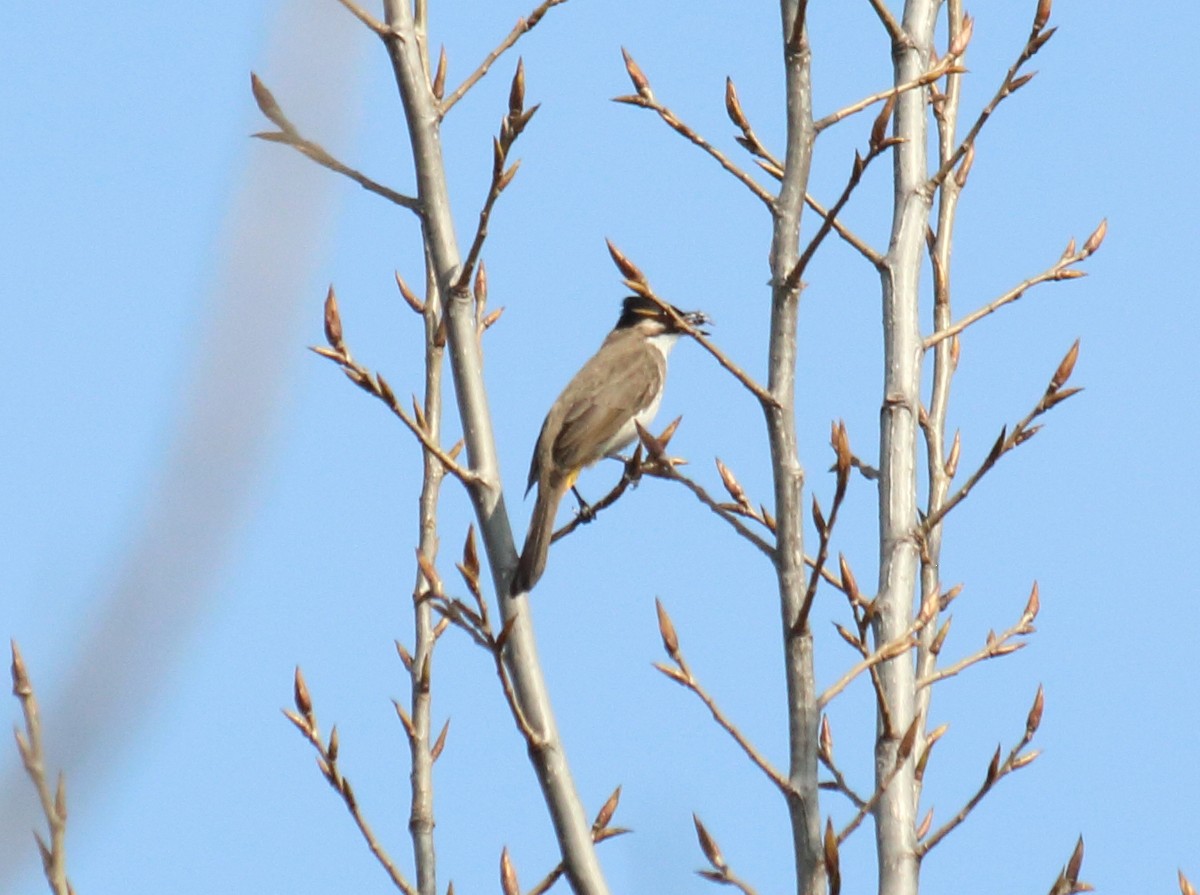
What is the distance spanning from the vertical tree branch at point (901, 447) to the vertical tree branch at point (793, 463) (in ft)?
1.21

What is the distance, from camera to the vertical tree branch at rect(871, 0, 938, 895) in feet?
14.3

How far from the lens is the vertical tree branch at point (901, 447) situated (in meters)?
4.35

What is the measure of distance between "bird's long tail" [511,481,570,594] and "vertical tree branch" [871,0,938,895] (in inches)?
36.1

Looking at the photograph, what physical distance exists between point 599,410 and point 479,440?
3.70m

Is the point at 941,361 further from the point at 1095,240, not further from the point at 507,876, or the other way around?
the point at 507,876

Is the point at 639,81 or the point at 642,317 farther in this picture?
the point at 642,317

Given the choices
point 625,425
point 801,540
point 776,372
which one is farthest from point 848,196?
point 625,425

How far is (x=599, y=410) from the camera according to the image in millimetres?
7469

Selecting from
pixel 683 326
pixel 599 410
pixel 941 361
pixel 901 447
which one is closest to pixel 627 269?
pixel 683 326

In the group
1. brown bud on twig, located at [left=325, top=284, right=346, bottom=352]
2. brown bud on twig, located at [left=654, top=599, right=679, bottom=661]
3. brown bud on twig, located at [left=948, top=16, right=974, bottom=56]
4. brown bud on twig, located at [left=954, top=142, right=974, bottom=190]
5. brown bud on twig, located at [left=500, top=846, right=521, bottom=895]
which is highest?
brown bud on twig, located at [left=948, top=16, right=974, bottom=56]

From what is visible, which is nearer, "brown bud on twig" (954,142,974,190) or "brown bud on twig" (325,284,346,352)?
"brown bud on twig" (325,284,346,352)

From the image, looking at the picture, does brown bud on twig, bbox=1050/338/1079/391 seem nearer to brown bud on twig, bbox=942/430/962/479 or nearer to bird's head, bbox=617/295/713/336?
brown bud on twig, bbox=942/430/962/479

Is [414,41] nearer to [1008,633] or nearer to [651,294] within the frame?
[651,294]

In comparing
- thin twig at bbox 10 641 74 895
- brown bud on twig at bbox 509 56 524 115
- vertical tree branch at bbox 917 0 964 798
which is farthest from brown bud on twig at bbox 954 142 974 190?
thin twig at bbox 10 641 74 895
